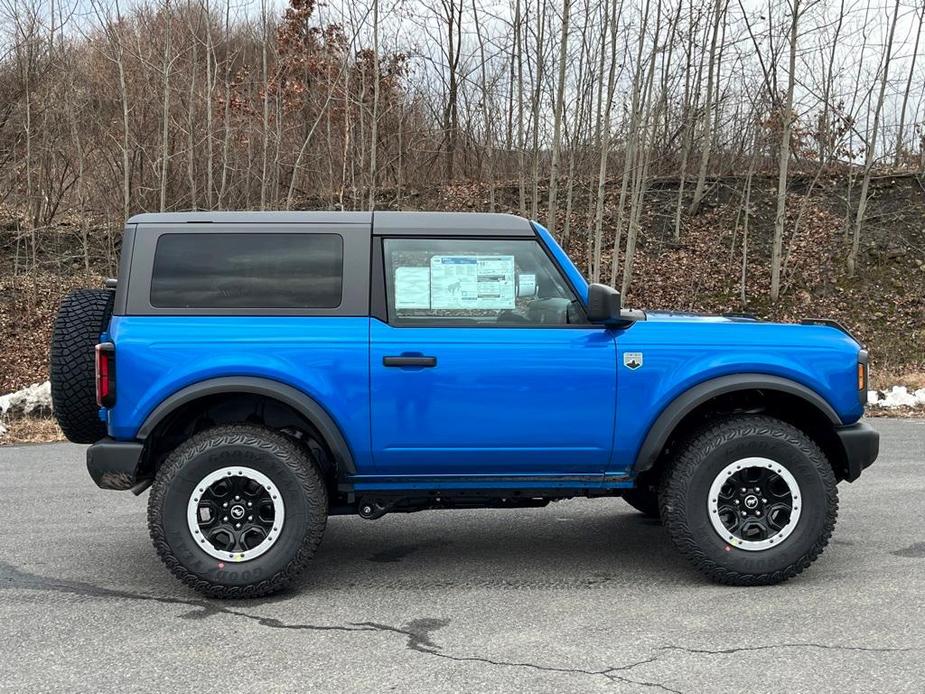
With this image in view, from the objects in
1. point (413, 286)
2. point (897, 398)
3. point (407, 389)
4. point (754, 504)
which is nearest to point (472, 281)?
point (413, 286)

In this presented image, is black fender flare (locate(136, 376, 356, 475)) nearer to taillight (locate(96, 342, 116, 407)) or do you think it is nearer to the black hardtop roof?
taillight (locate(96, 342, 116, 407))

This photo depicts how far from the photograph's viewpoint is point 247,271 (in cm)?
473

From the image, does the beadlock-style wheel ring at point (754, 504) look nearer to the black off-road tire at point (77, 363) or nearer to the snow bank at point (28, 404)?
the black off-road tire at point (77, 363)

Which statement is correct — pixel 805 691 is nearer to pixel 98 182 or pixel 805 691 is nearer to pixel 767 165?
pixel 98 182

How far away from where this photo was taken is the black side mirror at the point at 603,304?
181 inches

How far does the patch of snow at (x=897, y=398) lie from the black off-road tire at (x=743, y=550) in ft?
26.4

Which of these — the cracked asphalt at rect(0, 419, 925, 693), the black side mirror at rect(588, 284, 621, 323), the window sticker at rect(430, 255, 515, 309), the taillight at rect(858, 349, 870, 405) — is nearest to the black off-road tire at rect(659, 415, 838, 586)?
the cracked asphalt at rect(0, 419, 925, 693)

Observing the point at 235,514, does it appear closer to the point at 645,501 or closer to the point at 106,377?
the point at 106,377

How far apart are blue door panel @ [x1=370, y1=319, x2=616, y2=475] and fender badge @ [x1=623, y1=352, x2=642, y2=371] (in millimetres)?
72

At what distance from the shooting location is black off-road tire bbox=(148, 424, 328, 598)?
4.53 metres

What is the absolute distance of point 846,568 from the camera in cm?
502

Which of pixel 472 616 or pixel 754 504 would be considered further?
pixel 754 504

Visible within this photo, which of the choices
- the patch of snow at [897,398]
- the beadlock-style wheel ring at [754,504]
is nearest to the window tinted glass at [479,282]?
the beadlock-style wheel ring at [754,504]

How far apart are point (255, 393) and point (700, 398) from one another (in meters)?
2.28
